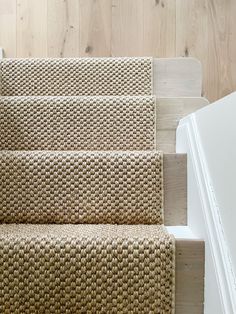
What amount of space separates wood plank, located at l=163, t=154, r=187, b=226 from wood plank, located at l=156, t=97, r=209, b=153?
22 centimetres

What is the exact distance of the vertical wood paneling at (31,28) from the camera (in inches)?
80.0

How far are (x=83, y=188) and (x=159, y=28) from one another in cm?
122

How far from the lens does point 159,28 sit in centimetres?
202

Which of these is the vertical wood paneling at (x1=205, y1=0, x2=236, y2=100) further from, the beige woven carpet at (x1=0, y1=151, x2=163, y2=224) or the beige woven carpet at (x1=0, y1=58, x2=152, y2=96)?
the beige woven carpet at (x1=0, y1=151, x2=163, y2=224)

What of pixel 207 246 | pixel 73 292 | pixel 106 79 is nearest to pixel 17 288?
pixel 73 292

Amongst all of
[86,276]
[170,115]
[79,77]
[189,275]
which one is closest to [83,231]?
[86,276]

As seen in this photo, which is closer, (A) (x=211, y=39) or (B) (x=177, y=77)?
(B) (x=177, y=77)

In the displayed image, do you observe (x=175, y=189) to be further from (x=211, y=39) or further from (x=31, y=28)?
(x=31, y=28)

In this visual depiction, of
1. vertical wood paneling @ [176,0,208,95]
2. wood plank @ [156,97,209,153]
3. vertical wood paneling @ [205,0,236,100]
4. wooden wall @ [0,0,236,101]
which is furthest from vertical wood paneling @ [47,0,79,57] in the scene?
wood plank @ [156,97,209,153]

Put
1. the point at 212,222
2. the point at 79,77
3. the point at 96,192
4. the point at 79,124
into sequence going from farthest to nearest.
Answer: the point at 79,77 → the point at 79,124 → the point at 96,192 → the point at 212,222

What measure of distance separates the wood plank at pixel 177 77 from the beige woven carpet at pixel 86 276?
2.88ft

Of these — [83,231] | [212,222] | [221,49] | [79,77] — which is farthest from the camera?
[221,49]

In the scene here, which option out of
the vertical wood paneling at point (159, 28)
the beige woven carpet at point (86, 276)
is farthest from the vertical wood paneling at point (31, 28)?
the beige woven carpet at point (86, 276)

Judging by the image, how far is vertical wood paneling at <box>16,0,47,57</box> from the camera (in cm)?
203
